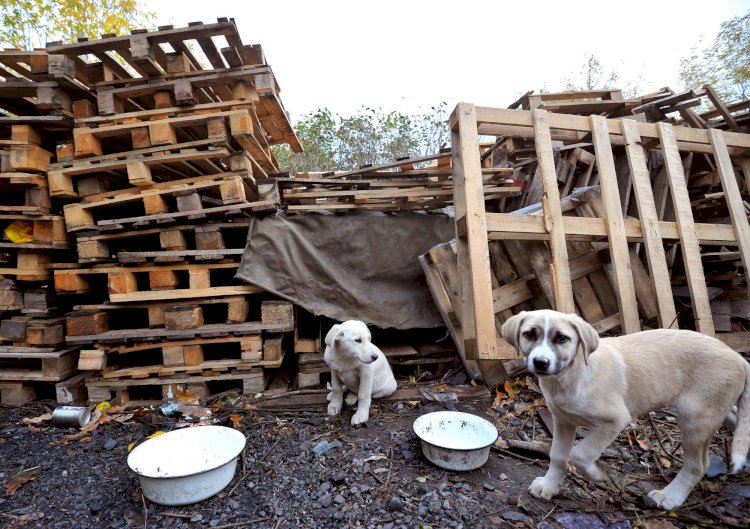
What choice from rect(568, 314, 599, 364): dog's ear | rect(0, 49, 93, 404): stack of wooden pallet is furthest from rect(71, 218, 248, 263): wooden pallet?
rect(568, 314, 599, 364): dog's ear

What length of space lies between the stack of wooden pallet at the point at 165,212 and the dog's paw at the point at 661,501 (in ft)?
12.0

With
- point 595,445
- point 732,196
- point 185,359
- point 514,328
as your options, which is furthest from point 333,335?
point 732,196

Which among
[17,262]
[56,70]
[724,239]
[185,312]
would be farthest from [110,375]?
[724,239]

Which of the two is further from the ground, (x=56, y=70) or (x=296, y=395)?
(x=56, y=70)

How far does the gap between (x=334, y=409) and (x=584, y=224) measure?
317 cm

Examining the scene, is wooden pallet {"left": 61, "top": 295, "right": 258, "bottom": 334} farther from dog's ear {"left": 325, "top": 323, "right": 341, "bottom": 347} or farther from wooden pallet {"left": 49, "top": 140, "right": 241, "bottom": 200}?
wooden pallet {"left": 49, "top": 140, "right": 241, "bottom": 200}

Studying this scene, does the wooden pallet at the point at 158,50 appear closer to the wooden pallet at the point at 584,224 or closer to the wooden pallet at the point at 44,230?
the wooden pallet at the point at 44,230

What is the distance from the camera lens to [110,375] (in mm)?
4426

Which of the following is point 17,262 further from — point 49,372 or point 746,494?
point 746,494

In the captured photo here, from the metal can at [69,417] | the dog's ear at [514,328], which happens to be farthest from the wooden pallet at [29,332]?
the dog's ear at [514,328]

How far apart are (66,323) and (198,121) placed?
115 inches

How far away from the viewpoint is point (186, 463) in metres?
2.99

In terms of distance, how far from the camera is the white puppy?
358cm

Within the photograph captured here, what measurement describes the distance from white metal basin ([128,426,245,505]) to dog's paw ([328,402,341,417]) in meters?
1.06
